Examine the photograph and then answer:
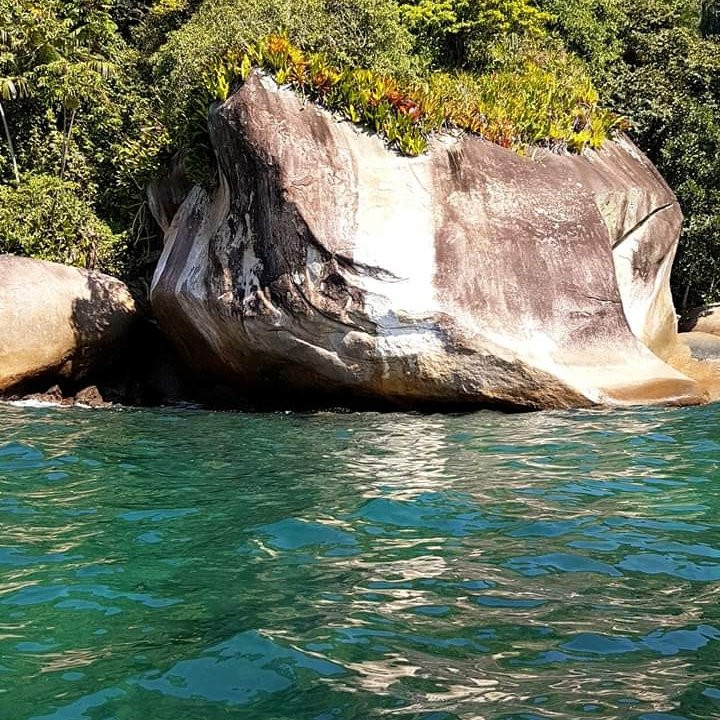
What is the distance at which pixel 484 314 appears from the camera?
1214cm

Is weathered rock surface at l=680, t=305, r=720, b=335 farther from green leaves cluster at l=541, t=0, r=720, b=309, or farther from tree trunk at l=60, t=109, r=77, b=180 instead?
tree trunk at l=60, t=109, r=77, b=180

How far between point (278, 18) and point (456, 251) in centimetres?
730

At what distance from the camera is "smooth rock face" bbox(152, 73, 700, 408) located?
471 inches

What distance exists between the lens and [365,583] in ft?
15.6

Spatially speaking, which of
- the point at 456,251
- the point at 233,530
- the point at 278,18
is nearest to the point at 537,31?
the point at 278,18

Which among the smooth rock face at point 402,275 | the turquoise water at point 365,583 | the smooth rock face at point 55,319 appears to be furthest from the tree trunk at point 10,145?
the turquoise water at point 365,583

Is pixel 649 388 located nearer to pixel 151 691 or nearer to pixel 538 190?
pixel 538 190

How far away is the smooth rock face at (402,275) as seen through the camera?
1196 cm

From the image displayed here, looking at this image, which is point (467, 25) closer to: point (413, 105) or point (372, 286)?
point (413, 105)

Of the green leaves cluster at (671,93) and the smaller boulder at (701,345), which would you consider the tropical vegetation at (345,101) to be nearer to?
the green leaves cluster at (671,93)

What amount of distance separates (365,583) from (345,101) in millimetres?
9798

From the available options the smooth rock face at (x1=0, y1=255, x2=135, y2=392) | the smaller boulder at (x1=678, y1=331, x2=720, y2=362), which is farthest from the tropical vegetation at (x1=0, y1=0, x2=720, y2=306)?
the smooth rock face at (x1=0, y1=255, x2=135, y2=392)

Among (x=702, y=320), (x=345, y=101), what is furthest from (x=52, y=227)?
(x=702, y=320)

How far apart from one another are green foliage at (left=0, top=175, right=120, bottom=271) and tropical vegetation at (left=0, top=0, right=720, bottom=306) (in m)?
0.03
